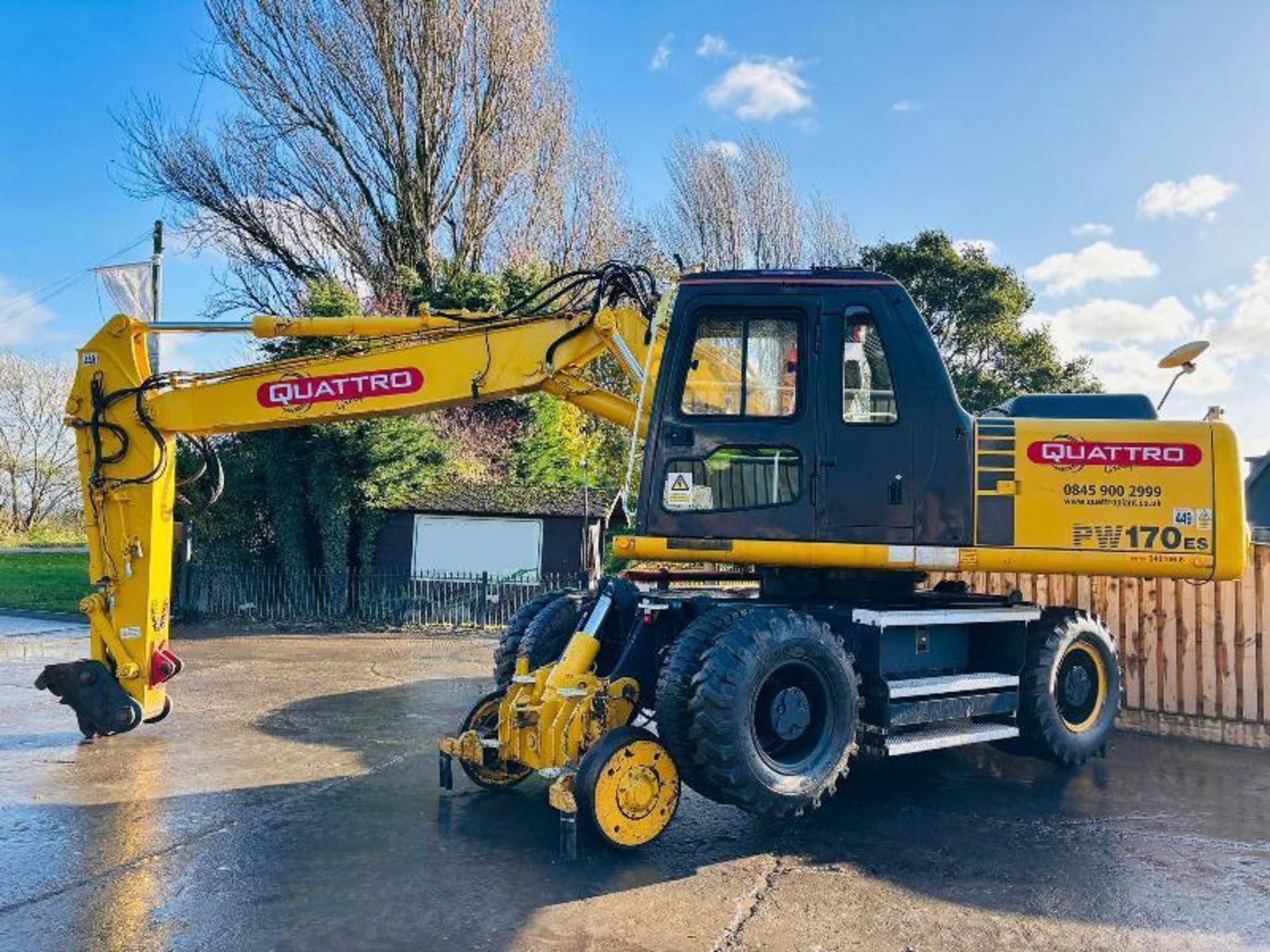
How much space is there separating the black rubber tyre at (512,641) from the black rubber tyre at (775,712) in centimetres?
222

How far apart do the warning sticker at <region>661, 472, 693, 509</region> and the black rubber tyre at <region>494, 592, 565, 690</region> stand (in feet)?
5.20

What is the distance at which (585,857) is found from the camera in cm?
549

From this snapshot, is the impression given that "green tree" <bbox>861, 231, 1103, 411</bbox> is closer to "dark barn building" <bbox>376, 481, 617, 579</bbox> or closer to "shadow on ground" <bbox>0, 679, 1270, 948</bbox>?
"dark barn building" <bbox>376, 481, 617, 579</bbox>

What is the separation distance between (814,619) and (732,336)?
187cm

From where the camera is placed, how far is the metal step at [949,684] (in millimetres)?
6605

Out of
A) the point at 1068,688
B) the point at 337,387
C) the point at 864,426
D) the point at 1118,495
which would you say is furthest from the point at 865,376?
the point at 337,387

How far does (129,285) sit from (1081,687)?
16.3 meters

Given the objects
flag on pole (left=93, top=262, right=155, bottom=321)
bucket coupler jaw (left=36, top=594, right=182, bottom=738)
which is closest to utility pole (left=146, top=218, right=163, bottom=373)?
flag on pole (left=93, top=262, right=155, bottom=321)

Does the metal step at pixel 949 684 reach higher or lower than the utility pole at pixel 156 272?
lower

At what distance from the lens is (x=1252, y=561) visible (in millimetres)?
8414

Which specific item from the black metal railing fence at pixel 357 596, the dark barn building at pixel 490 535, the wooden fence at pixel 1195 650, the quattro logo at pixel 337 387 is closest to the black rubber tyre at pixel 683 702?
the quattro logo at pixel 337 387

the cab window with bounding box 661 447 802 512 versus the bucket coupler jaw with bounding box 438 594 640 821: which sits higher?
the cab window with bounding box 661 447 802 512

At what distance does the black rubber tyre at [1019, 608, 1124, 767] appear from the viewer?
24.1 feet

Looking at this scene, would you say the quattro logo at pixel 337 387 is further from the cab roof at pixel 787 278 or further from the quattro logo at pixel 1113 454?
the quattro logo at pixel 1113 454
